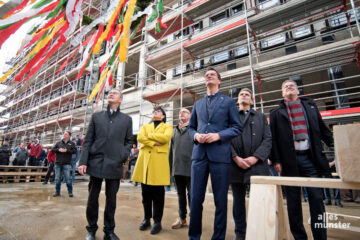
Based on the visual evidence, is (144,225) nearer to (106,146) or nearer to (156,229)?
(156,229)

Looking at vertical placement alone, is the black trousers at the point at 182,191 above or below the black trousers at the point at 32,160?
below

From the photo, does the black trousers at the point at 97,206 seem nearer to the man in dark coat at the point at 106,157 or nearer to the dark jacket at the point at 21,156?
the man in dark coat at the point at 106,157

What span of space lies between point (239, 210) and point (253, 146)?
684 millimetres

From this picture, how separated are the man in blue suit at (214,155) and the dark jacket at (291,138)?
0.66 m

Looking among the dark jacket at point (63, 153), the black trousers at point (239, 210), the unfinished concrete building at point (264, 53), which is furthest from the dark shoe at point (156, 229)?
the unfinished concrete building at point (264, 53)

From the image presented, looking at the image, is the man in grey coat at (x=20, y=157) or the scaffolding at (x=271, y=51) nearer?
the scaffolding at (x=271, y=51)

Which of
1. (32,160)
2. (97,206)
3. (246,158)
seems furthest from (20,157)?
(246,158)

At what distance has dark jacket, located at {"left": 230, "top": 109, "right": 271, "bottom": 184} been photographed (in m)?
1.95

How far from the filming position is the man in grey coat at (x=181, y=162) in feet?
7.98

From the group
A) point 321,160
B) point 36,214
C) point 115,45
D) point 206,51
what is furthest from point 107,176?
point 206,51

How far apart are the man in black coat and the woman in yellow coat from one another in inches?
51.6

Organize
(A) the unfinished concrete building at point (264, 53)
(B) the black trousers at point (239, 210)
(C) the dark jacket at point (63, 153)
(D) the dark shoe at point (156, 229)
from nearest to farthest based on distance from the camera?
(B) the black trousers at point (239, 210), (D) the dark shoe at point (156, 229), (C) the dark jacket at point (63, 153), (A) the unfinished concrete building at point (264, 53)

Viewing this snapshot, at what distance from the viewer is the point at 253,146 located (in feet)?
6.75

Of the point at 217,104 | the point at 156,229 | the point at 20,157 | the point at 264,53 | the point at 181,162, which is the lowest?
the point at 156,229
